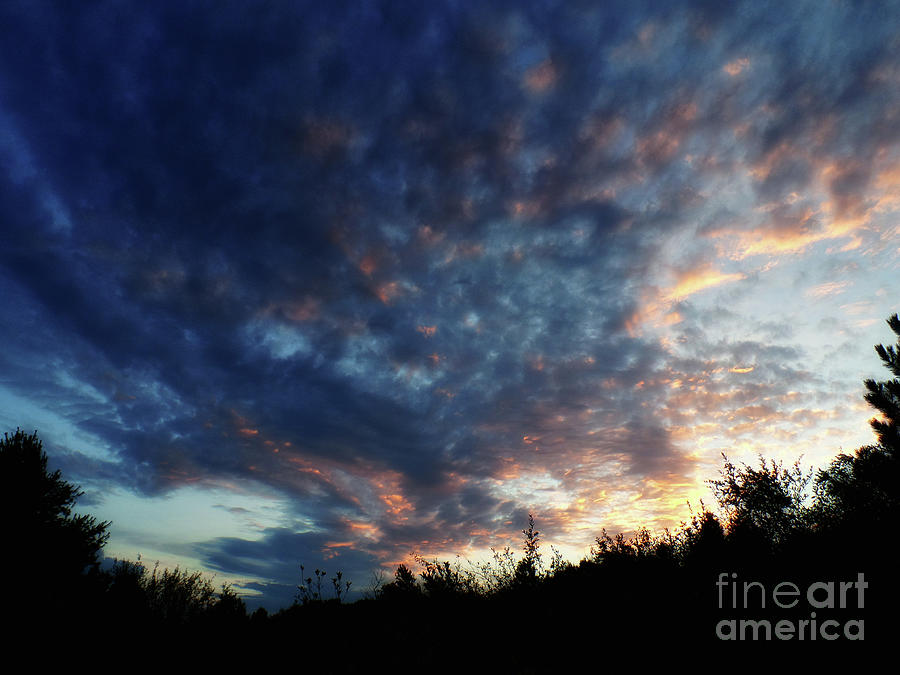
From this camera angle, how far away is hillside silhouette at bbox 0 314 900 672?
935 cm

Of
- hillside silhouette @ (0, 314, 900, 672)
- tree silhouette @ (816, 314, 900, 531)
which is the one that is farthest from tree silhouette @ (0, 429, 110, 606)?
tree silhouette @ (816, 314, 900, 531)

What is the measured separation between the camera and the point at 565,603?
14719mm

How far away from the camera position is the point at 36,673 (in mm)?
7285

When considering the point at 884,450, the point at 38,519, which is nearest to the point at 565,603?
the point at 884,450

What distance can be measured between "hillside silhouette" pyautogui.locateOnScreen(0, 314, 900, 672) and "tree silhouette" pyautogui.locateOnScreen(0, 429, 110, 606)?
0.47 ft

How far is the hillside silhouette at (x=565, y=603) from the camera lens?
9.35 meters

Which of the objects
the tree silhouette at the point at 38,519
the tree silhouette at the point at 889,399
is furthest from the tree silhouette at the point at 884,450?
the tree silhouette at the point at 38,519

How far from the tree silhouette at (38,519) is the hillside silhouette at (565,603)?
143mm

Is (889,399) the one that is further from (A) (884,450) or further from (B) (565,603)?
(B) (565,603)

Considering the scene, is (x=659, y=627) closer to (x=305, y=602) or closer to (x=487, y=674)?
(x=487, y=674)


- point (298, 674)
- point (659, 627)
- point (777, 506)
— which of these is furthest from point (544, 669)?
point (777, 506)

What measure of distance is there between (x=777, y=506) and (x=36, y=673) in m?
37.5

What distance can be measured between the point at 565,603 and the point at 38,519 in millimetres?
32482

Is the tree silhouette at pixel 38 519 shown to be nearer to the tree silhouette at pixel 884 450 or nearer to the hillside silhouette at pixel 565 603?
the hillside silhouette at pixel 565 603
